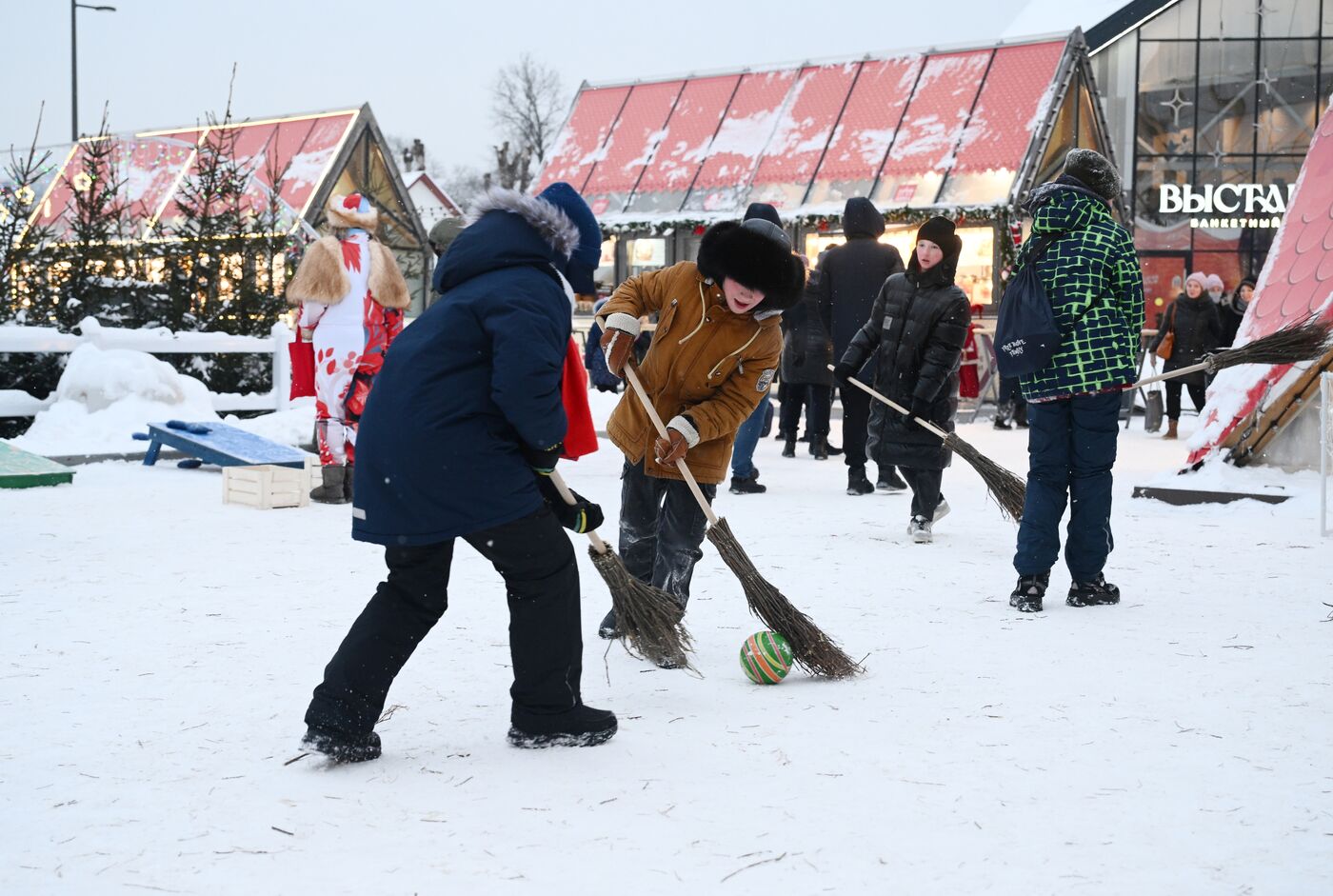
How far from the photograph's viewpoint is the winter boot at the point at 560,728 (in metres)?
3.76

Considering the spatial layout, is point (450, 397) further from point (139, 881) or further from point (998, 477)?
point (998, 477)

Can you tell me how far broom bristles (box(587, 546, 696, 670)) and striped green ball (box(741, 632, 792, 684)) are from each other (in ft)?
0.64

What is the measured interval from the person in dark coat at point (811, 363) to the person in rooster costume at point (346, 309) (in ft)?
11.9

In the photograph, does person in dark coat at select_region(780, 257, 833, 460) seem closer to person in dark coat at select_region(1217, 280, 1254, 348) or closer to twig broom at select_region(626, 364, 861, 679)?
person in dark coat at select_region(1217, 280, 1254, 348)

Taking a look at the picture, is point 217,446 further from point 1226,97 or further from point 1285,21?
point 1285,21

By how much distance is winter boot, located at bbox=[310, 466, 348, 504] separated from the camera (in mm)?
9031

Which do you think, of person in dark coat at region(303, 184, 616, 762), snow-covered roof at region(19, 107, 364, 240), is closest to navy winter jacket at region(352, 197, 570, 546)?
person in dark coat at region(303, 184, 616, 762)

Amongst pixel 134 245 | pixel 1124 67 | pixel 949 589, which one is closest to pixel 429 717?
pixel 949 589

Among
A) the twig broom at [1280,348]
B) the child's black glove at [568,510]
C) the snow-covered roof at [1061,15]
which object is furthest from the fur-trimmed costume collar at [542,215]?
the snow-covered roof at [1061,15]

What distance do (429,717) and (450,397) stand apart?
3.55ft

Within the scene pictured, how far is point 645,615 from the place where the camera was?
14.8 feet

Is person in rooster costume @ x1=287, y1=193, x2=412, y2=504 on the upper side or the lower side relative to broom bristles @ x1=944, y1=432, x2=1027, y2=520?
upper

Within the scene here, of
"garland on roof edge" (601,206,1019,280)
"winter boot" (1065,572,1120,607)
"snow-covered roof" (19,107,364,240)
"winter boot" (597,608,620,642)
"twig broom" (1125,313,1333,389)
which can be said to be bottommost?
"winter boot" (597,608,620,642)

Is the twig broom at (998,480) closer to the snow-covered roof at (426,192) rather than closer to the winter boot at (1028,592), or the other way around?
the winter boot at (1028,592)
